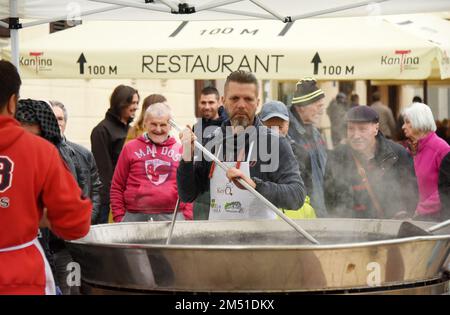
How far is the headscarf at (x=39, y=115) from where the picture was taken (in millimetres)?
4426

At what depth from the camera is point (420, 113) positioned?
7203 millimetres

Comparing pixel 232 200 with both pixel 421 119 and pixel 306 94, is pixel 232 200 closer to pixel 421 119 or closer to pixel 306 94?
pixel 306 94

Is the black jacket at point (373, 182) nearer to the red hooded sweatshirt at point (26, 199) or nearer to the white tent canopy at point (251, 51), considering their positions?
the white tent canopy at point (251, 51)

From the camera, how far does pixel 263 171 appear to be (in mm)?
4746

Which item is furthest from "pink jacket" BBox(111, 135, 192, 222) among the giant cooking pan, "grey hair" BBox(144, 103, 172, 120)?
the giant cooking pan

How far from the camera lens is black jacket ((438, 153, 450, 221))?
6.28m

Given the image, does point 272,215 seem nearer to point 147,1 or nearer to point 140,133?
point 147,1

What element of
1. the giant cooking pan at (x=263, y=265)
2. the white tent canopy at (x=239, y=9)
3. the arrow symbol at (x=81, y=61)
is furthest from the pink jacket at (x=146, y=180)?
the giant cooking pan at (x=263, y=265)

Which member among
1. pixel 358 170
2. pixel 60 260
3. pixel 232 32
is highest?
pixel 232 32

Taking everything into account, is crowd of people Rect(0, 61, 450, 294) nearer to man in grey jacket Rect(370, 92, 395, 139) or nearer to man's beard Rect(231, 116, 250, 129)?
man's beard Rect(231, 116, 250, 129)

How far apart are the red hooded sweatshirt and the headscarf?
2.98 feet
